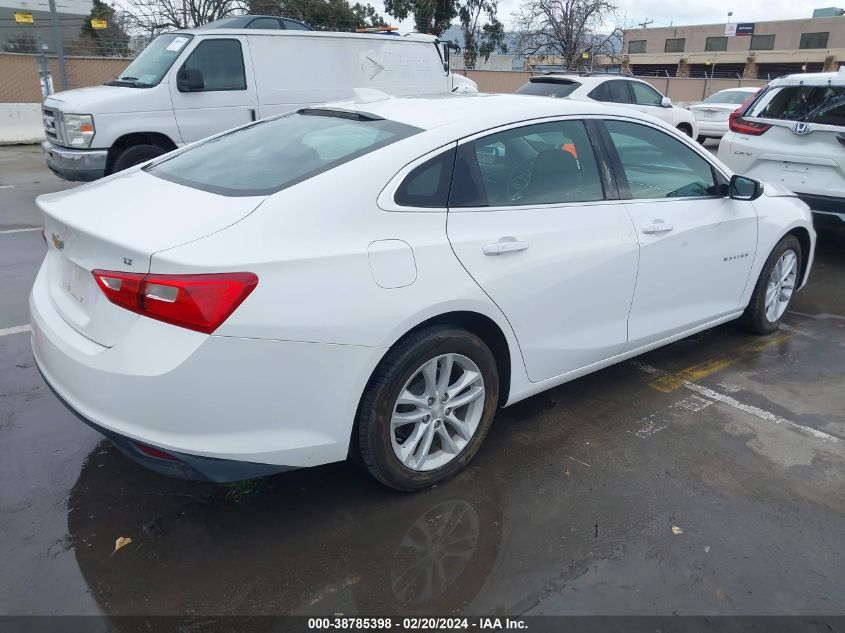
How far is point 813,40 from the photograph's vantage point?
57.6m

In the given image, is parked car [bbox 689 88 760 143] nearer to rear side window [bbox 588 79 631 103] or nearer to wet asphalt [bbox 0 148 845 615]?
rear side window [bbox 588 79 631 103]

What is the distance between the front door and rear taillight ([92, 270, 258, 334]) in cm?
220

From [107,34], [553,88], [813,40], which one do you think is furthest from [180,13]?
[813,40]

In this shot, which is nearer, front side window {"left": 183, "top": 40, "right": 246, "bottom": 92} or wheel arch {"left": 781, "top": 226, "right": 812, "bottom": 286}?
wheel arch {"left": 781, "top": 226, "right": 812, "bottom": 286}

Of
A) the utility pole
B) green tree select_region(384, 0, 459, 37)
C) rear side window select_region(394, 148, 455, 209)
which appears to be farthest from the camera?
green tree select_region(384, 0, 459, 37)

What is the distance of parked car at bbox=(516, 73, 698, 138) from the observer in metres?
11.9

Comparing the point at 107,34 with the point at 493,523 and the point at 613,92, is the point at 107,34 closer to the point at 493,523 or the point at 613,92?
the point at 613,92

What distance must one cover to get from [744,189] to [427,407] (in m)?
2.68

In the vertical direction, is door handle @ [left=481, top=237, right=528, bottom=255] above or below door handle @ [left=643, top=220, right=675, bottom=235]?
above

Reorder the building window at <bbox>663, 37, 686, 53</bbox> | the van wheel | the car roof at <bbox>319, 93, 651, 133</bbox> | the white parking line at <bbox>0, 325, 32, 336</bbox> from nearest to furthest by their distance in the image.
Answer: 1. the car roof at <bbox>319, 93, 651, 133</bbox>
2. the white parking line at <bbox>0, 325, 32, 336</bbox>
3. the van wheel
4. the building window at <bbox>663, 37, 686, 53</bbox>

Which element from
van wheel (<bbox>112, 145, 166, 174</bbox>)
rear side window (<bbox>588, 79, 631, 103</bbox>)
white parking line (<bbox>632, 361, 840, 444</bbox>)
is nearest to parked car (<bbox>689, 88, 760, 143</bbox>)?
rear side window (<bbox>588, 79, 631, 103</bbox>)

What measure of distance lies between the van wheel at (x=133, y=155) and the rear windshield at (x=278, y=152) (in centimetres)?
531

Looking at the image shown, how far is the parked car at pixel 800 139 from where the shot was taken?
249 inches

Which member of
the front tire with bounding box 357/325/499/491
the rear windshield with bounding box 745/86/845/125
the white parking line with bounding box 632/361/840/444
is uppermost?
the rear windshield with bounding box 745/86/845/125
